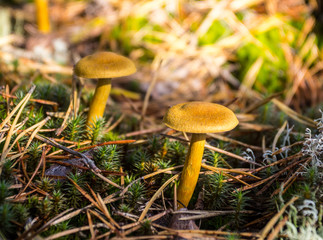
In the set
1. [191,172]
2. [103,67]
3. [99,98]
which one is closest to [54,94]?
[99,98]

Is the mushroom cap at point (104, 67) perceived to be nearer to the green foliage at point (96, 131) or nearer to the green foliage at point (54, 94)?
the green foliage at point (96, 131)

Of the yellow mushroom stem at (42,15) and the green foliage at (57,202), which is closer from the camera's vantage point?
the green foliage at (57,202)

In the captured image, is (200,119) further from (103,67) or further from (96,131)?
(96,131)

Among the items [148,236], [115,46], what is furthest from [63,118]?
[115,46]

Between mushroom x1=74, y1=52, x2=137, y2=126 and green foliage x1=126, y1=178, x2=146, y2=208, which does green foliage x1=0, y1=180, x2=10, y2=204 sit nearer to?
green foliage x1=126, y1=178, x2=146, y2=208

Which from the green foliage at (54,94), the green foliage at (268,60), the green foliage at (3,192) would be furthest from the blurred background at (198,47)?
the green foliage at (3,192)

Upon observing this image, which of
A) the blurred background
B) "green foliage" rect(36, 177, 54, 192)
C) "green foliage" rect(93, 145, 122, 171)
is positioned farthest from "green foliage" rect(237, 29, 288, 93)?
"green foliage" rect(36, 177, 54, 192)
